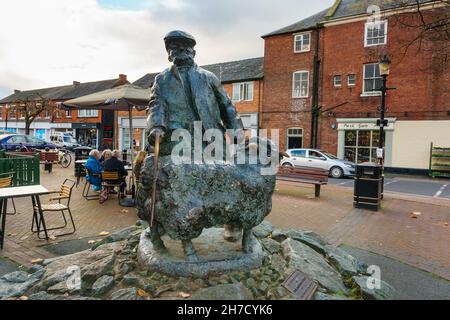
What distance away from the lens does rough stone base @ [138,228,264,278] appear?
331 cm

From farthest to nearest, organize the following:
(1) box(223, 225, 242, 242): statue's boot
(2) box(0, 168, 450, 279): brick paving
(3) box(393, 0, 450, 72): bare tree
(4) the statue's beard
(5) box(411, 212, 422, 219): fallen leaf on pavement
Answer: (5) box(411, 212, 422, 219): fallen leaf on pavement
(3) box(393, 0, 450, 72): bare tree
(2) box(0, 168, 450, 279): brick paving
(1) box(223, 225, 242, 242): statue's boot
(4) the statue's beard

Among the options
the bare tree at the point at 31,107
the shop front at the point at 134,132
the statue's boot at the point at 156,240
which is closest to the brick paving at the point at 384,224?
the statue's boot at the point at 156,240

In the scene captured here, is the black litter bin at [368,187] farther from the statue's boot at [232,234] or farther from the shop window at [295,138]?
the shop window at [295,138]

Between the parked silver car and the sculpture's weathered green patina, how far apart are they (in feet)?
41.0

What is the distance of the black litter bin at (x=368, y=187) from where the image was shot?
8.66m

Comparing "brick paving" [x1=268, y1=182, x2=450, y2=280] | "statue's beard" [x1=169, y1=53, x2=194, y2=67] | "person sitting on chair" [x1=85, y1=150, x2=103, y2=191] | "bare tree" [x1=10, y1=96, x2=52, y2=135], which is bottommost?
"brick paving" [x1=268, y1=182, x2=450, y2=280]

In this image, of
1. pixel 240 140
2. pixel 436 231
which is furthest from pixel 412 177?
pixel 240 140

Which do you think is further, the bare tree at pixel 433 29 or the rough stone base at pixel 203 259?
the bare tree at pixel 433 29

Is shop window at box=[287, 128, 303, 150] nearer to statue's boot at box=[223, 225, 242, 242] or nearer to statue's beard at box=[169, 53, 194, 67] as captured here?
statue's boot at box=[223, 225, 242, 242]

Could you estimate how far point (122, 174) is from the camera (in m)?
8.35

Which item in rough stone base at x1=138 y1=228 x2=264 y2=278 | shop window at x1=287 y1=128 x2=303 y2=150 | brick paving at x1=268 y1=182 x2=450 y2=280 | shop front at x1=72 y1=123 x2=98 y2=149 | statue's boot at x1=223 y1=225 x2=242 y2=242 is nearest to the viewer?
rough stone base at x1=138 y1=228 x2=264 y2=278

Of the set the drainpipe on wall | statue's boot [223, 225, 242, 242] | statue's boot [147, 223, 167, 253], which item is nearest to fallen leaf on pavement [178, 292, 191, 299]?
statue's boot [147, 223, 167, 253]

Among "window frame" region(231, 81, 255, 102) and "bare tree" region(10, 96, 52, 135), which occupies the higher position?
"window frame" region(231, 81, 255, 102)
